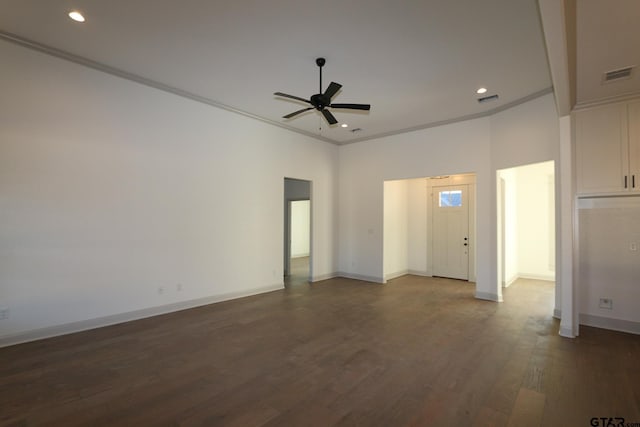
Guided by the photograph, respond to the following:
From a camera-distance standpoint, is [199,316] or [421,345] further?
[199,316]

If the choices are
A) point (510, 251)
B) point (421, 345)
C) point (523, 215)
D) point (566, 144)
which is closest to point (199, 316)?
point (421, 345)

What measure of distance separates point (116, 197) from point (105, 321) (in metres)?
1.72

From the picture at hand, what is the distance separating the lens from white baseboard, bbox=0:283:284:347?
11.5 feet

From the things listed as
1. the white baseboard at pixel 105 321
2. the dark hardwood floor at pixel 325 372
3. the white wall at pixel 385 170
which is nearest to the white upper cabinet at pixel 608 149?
the white wall at pixel 385 170

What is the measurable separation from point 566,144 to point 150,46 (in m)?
5.42

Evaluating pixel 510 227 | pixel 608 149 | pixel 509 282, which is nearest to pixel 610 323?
pixel 608 149

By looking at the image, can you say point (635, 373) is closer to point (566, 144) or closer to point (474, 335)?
point (474, 335)

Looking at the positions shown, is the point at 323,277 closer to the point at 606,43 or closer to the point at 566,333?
the point at 566,333

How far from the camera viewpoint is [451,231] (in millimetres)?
7484

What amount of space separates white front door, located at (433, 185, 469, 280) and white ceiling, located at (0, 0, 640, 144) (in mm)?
2863

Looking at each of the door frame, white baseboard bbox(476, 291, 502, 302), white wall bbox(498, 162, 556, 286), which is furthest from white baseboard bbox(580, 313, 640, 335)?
the door frame

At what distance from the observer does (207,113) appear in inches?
207

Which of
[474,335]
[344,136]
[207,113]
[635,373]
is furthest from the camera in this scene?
[344,136]

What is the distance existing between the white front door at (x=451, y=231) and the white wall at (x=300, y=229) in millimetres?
5750
